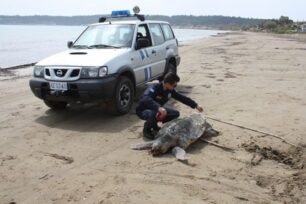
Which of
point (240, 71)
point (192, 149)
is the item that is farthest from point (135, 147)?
point (240, 71)

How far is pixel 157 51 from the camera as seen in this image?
976 cm

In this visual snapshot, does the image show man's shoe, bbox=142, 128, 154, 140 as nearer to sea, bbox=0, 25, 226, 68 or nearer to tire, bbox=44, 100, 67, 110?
tire, bbox=44, 100, 67, 110

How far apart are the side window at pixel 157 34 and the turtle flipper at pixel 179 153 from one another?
4452 millimetres

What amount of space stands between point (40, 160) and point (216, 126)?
306cm

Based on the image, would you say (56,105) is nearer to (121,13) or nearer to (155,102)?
(155,102)

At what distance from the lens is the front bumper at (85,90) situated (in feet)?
23.7

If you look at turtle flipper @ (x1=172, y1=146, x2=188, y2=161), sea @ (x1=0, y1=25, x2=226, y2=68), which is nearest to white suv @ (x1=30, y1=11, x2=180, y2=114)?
turtle flipper @ (x1=172, y1=146, x2=188, y2=161)

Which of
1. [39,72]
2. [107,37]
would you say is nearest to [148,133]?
[39,72]

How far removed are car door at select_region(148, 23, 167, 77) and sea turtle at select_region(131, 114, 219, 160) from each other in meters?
3.26

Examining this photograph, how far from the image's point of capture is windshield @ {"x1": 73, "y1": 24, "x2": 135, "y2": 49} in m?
8.51

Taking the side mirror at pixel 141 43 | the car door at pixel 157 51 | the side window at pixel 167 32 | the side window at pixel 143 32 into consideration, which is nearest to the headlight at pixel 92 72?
the side mirror at pixel 141 43

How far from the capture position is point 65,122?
25.1 ft

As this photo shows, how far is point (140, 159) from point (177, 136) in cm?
69

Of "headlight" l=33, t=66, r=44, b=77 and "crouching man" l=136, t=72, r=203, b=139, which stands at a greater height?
"headlight" l=33, t=66, r=44, b=77
